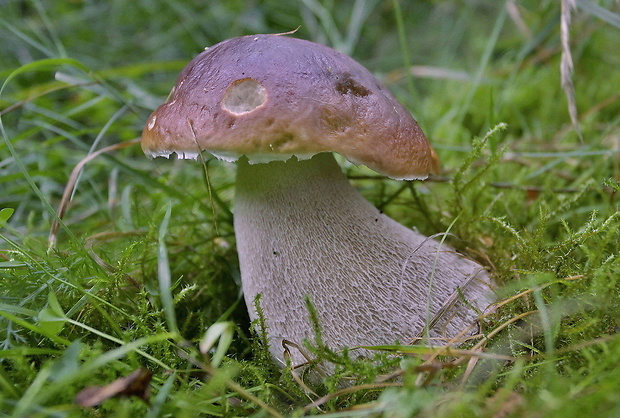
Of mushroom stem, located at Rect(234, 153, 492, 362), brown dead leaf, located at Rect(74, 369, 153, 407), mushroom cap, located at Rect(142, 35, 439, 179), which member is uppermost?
mushroom cap, located at Rect(142, 35, 439, 179)

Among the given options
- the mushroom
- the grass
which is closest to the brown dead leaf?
the grass

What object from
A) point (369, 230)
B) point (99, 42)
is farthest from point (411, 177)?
point (99, 42)

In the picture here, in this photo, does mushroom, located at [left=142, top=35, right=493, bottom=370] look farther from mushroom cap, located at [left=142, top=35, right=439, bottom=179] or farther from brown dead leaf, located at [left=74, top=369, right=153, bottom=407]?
brown dead leaf, located at [left=74, top=369, right=153, bottom=407]

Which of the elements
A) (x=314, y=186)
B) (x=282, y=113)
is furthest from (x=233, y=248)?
(x=282, y=113)

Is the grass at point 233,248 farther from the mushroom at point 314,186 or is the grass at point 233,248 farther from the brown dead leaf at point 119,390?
the mushroom at point 314,186

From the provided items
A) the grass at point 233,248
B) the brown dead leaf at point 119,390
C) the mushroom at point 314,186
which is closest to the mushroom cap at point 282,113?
the mushroom at point 314,186

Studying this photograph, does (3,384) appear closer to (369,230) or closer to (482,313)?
(369,230)
